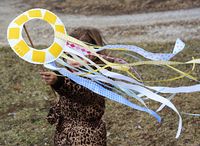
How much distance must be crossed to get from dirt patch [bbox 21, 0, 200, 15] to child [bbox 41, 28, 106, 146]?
7.22 metres

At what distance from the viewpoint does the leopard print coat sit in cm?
281

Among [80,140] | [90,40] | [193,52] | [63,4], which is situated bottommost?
[63,4]

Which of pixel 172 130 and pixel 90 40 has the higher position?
pixel 90 40

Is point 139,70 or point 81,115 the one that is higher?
point 81,115

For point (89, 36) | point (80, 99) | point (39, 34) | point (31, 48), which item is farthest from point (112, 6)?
point (31, 48)

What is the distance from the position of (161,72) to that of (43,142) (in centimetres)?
195

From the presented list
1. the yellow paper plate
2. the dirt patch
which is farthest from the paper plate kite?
the dirt patch

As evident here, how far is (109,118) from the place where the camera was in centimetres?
481

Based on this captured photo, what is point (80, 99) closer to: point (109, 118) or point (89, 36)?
point (89, 36)

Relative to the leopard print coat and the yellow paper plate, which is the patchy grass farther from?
the yellow paper plate

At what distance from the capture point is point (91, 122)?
9.52 feet

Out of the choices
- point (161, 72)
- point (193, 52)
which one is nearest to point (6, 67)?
point (161, 72)

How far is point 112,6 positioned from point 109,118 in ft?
20.3

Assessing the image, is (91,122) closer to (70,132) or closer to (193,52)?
(70,132)
